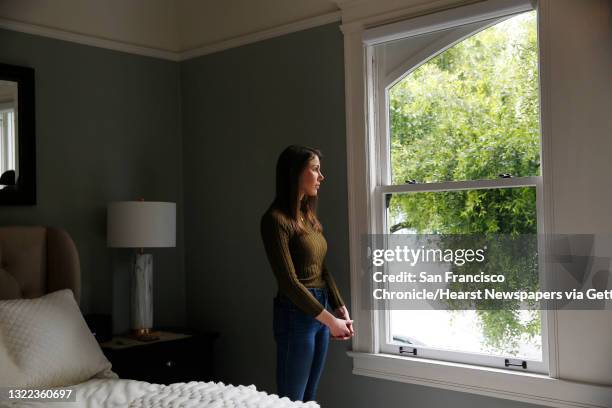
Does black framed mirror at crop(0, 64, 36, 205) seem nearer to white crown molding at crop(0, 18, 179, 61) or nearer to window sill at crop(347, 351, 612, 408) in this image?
white crown molding at crop(0, 18, 179, 61)

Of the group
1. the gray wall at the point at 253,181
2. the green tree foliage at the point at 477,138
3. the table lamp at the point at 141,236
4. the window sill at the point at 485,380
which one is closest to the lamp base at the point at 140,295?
the table lamp at the point at 141,236

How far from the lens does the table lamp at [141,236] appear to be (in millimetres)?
3947

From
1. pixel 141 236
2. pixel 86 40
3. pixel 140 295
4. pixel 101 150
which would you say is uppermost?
pixel 86 40

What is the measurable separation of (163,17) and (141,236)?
1.65m

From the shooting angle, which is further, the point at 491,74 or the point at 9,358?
the point at 491,74

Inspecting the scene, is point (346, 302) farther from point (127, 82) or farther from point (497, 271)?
point (127, 82)

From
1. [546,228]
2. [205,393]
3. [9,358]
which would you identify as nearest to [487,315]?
[546,228]

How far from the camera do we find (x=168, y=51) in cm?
466

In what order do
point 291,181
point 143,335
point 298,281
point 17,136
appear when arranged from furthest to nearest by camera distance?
point 143,335, point 17,136, point 291,181, point 298,281

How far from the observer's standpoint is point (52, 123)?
4.03 meters

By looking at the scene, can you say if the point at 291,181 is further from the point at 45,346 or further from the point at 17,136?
the point at 17,136

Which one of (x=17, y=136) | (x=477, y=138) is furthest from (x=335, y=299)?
(x=17, y=136)

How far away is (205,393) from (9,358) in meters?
0.97

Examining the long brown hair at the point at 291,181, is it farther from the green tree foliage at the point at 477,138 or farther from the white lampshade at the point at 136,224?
the white lampshade at the point at 136,224
